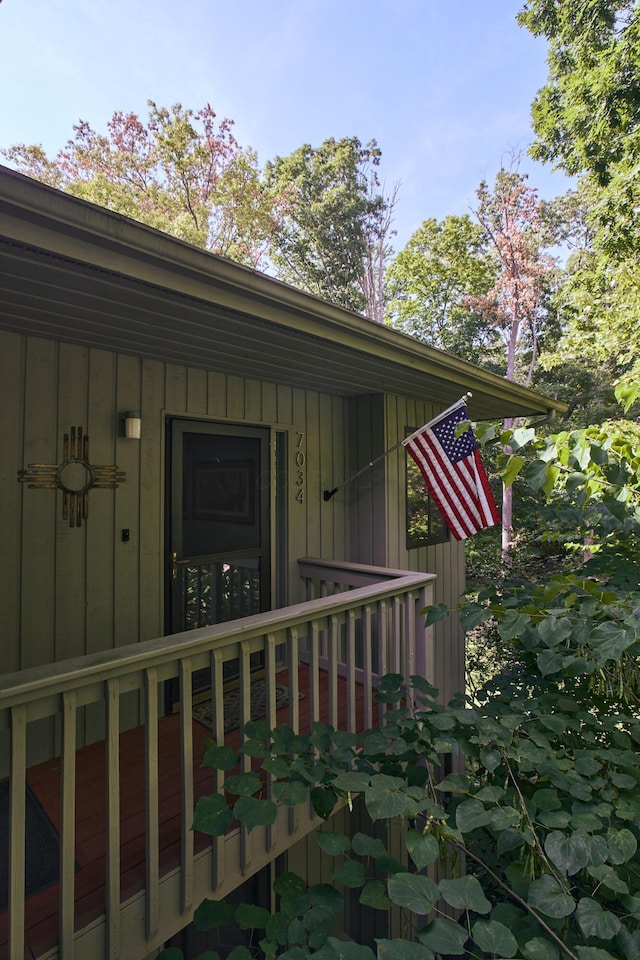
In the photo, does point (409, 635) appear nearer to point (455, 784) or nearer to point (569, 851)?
point (455, 784)

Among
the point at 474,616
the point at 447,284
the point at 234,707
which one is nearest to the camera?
the point at 474,616

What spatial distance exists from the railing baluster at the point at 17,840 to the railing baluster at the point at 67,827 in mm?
112

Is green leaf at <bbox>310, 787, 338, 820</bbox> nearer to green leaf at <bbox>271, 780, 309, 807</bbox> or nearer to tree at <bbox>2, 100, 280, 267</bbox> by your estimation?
green leaf at <bbox>271, 780, 309, 807</bbox>

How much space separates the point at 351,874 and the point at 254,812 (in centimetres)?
33

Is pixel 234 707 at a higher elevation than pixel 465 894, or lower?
lower

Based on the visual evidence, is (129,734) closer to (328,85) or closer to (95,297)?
(95,297)

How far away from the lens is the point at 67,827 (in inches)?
59.0

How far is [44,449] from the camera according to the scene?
8.72ft

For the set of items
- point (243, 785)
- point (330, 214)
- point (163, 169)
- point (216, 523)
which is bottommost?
point (243, 785)

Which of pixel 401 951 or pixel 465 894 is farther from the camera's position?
pixel 465 894

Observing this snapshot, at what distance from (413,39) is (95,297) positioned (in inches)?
505

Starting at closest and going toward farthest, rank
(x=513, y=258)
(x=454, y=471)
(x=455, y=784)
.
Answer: (x=455, y=784)
(x=454, y=471)
(x=513, y=258)

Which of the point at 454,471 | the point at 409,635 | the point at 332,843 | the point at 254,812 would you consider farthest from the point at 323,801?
the point at 454,471

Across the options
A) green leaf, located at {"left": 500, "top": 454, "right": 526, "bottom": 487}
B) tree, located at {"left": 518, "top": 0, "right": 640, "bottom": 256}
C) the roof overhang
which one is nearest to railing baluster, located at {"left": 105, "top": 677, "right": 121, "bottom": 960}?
the roof overhang
